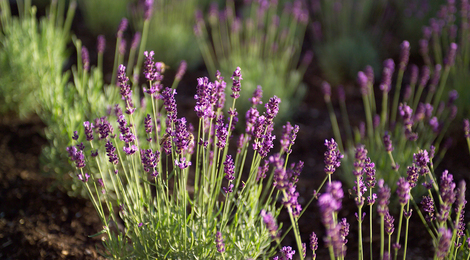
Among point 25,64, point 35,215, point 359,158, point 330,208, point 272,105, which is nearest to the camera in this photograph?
point 330,208

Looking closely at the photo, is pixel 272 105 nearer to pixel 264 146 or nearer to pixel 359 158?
pixel 264 146

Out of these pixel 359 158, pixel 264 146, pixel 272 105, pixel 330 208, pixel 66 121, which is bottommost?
pixel 330 208

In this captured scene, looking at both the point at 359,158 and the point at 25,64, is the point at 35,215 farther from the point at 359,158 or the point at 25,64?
the point at 359,158

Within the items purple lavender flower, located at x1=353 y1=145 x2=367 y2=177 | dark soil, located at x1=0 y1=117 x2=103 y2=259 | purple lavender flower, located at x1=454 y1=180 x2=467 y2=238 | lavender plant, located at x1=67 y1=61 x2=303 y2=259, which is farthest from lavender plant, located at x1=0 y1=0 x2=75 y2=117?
purple lavender flower, located at x1=454 y1=180 x2=467 y2=238

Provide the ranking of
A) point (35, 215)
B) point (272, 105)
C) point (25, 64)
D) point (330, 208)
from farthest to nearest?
point (25, 64) < point (35, 215) < point (272, 105) < point (330, 208)

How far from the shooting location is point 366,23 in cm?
556

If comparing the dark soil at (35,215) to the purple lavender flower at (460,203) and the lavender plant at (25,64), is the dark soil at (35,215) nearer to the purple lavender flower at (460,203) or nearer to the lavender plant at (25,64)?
the lavender plant at (25,64)

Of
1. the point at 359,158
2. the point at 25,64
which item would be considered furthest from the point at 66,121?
the point at 359,158

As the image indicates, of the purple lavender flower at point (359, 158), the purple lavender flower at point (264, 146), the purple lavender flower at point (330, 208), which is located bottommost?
the purple lavender flower at point (330, 208)

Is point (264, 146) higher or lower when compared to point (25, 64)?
lower

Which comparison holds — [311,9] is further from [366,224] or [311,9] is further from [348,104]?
[366,224]

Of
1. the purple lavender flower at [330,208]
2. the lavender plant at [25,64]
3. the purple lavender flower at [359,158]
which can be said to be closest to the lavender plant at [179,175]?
the purple lavender flower at [359,158]

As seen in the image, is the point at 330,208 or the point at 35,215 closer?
the point at 330,208

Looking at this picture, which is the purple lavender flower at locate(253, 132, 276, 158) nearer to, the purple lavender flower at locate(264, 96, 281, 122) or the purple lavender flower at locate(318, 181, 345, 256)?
the purple lavender flower at locate(264, 96, 281, 122)
